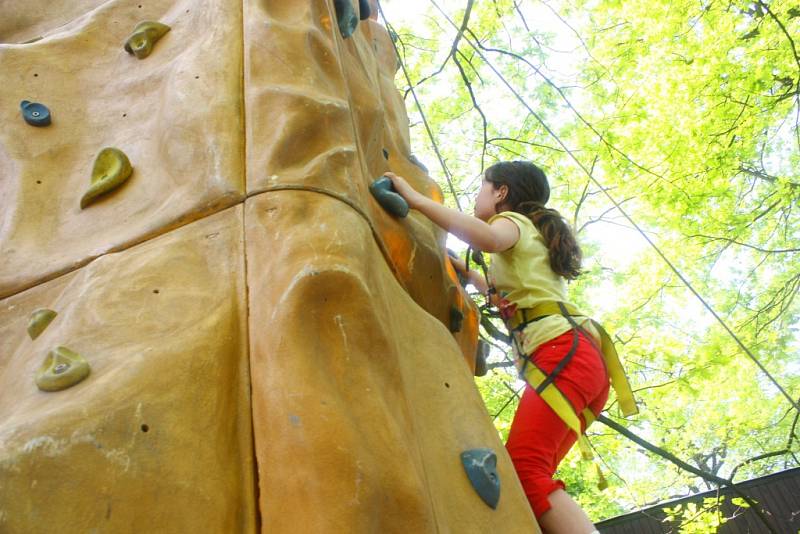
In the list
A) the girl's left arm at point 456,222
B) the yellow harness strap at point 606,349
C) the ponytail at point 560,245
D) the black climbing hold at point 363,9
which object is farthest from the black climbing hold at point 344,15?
the yellow harness strap at point 606,349

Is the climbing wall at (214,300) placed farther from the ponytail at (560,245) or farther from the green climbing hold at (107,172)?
the ponytail at (560,245)

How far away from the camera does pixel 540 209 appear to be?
9.07 feet

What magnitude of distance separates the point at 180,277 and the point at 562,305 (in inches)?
58.2

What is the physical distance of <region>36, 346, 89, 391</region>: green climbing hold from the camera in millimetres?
1253

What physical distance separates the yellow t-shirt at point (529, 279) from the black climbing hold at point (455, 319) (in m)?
0.19

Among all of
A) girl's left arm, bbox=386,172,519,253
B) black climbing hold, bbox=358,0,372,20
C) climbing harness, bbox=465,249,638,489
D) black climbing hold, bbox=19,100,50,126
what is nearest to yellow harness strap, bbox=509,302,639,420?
climbing harness, bbox=465,249,638,489

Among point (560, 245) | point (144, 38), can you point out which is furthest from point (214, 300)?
point (560, 245)

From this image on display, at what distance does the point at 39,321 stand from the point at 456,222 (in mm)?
1299

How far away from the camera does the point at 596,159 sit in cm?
677

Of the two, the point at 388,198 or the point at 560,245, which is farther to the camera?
the point at 560,245

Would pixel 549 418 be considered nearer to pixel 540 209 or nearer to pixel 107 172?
pixel 540 209

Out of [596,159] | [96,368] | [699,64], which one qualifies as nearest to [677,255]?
[596,159]

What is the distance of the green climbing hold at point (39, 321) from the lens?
149cm

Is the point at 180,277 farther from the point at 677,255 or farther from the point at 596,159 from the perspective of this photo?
the point at 677,255
